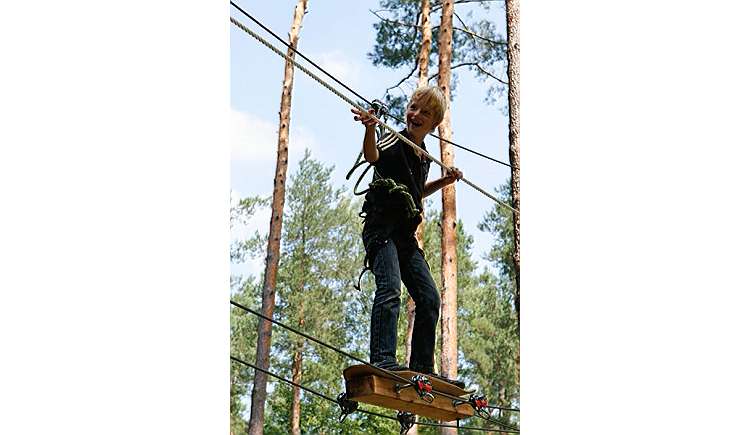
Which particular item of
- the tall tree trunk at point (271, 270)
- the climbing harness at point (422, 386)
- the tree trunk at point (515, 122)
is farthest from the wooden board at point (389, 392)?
the tall tree trunk at point (271, 270)

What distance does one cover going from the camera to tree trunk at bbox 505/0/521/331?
13.9 feet

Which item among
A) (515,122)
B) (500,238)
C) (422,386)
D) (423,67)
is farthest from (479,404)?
(500,238)

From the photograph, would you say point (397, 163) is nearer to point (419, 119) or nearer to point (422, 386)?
point (419, 119)

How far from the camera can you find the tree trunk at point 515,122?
13.9ft

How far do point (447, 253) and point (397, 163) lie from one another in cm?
386

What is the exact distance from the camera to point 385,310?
236 cm

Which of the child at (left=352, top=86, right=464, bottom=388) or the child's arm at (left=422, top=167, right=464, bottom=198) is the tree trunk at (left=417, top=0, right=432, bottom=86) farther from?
the child at (left=352, top=86, right=464, bottom=388)

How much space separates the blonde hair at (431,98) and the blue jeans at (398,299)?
341 mm

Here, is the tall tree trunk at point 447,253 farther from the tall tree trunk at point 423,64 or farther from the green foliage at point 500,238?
the green foliage at point 500,238

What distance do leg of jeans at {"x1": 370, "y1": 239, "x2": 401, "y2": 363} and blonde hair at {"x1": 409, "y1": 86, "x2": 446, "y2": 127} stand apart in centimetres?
41

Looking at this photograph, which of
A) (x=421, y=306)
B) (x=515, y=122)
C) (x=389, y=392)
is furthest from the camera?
(x=515, y=122)
